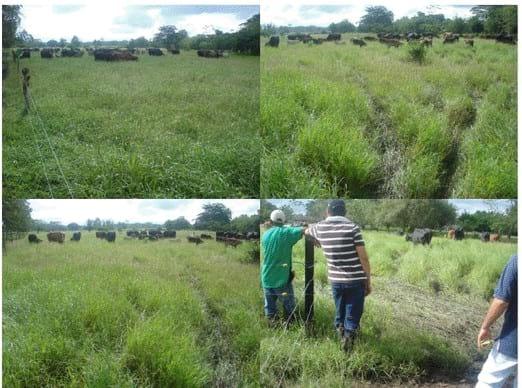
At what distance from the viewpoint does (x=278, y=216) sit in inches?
122

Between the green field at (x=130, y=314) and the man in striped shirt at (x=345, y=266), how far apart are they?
47 cm

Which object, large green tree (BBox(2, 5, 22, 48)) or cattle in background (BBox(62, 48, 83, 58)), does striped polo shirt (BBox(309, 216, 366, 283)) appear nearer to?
cattle in background (BBox(62, 48, 83, 58))

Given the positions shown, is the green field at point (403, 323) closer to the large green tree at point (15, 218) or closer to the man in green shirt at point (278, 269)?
the man in green shirt at point (278, 269)

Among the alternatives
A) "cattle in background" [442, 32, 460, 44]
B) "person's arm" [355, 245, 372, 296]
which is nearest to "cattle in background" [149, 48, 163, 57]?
"person's arm" [355, 245, 372, 296]

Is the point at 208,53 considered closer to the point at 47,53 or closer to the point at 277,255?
the point at 47,53

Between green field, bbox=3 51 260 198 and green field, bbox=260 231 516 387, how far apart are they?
760mm

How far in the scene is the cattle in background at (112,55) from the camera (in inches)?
128

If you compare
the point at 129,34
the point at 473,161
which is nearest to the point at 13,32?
the point at 129,34

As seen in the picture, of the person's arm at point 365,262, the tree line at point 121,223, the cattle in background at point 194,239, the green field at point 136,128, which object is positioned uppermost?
the green field at point 136,128

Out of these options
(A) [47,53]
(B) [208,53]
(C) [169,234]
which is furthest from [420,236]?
(A) [47,53]

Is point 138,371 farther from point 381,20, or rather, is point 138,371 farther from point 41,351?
point 381,20

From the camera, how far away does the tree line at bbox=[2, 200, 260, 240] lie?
312 centimetres

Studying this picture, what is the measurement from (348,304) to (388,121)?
1170 mm

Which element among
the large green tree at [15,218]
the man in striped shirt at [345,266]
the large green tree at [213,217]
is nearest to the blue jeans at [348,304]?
the man in striped shirt at [345,266]
